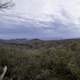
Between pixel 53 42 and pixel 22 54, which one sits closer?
pixel 22 54

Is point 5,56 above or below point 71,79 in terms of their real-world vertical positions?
above

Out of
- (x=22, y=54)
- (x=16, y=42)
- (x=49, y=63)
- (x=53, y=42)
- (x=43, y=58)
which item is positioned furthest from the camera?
(x=53, y=42)

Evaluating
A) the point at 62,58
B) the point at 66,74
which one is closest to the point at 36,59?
the point at 62,58

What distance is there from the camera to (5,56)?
15.1 metres

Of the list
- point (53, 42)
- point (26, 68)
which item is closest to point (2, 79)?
point (26, 68)

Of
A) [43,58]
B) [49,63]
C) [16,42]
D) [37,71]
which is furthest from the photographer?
[16,42]

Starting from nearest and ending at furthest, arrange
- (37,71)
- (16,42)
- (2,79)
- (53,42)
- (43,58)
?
(2,79) → (37,71) → (43,58) → (16,42) → (53,42)

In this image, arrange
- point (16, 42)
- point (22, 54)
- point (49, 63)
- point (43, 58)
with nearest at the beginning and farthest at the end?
point (49, 63), point (43, 58), point (22, 54), point (16, 42)

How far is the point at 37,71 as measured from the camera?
13.1 m

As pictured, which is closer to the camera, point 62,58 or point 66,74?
point 66,74

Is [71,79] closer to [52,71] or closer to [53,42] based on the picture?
[52,71]

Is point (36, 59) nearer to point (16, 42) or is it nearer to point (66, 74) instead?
point (66, 74)

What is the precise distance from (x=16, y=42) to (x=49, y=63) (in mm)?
9694

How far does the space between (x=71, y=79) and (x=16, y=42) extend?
37.4 ft
